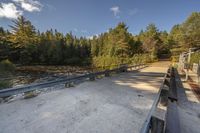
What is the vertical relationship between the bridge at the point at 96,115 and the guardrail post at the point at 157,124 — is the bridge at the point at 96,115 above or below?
below

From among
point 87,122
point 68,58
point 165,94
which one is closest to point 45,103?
point 87,122

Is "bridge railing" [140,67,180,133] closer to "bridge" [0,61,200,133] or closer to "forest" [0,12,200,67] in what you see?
"bridge" [0,61,200,133]

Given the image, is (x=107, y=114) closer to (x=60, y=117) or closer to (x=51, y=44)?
(x=60, y=117)

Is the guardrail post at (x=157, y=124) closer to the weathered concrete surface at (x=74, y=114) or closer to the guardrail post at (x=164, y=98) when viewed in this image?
the weathered concrete surface at (x=74, y=114)

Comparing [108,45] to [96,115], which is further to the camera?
[108,45]

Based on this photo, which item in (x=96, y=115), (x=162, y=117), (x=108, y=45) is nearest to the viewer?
(x=162, y=117)

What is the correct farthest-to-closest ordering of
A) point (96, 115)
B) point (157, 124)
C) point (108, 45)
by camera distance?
point (108, 45) → point (96, 115) → point (157, 124)

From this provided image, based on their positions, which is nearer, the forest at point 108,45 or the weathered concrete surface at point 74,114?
the weathered concrete surface at point 74,114

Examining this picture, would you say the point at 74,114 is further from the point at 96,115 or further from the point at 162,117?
the point at 162,117

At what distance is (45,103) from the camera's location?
4145 millimetres

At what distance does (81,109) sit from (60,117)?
699mm

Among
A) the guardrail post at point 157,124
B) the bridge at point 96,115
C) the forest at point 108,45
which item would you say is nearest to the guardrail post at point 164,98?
the bridge at point 96,115

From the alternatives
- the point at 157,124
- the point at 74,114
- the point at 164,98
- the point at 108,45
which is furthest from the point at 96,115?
the point at 108,45

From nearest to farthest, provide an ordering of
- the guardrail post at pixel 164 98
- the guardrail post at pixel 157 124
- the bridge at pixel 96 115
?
Result: the guardrail post at pixel 157 124
the bridge at pixel 96 115
the guardrail post at pixel 164 98
